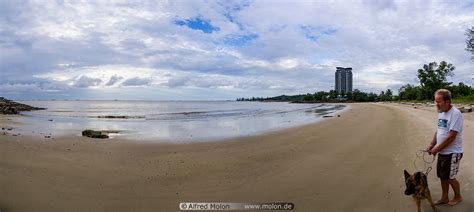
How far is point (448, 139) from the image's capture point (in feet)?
16.5

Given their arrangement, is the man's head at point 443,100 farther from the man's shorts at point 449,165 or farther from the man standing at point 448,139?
the man's shorts at point 449,165

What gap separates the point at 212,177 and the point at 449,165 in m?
4.59

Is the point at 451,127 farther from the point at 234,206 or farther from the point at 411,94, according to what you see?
the point at 411,94

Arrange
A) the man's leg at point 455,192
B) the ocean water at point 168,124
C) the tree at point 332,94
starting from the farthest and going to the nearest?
the tree at point 332,94 < the ocean water at point 168,124 < the man's leg at point 455,192

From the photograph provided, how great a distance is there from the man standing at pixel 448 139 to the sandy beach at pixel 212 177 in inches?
26.0

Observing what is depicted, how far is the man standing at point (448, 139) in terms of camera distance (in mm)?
5008

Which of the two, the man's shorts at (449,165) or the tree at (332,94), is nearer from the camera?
the man's shorts at (449,165)

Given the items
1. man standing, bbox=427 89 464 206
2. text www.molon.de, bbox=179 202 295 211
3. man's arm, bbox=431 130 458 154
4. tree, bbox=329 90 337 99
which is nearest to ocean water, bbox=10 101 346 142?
text www.molon.de, bbox=179 202 295 211

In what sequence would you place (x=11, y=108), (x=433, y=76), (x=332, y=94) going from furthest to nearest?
1. (x=332, y=94)
2. (x=433, y=76)
3. (x=11, y=108)

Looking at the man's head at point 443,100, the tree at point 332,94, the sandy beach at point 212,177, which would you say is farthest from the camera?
the tree at point 332,94

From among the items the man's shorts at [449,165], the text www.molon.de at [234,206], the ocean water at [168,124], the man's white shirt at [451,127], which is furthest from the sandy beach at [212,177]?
the ocean water at [168,124]

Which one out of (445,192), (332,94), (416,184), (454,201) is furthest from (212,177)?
(332,94)

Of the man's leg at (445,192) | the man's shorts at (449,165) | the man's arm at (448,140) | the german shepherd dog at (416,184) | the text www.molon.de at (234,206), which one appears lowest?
the text www.molon.de at (234,206)

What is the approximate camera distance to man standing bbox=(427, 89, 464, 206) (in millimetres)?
5008
